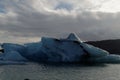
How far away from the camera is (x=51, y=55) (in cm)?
4231

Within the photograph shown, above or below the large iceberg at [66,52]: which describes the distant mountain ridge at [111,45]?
above

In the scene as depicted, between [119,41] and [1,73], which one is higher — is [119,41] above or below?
above

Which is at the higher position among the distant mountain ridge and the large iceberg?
the distant mountain ridge

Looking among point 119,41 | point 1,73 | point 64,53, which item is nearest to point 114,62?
point 64,53

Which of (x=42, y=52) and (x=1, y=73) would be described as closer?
(x=1, y=73)

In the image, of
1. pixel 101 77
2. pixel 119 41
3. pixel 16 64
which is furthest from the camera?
pixel 119 41

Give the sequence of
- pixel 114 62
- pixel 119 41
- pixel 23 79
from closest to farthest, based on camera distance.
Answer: pixel 23 79, pixel 114 62, pixel 119 41

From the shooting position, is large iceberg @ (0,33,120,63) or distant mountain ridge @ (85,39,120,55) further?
distant mountain ridge @ (85,39,120,55)

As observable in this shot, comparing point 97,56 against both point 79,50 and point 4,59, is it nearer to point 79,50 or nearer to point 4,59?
point 79,50

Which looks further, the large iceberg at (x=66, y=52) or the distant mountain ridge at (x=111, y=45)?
the distant mountain ridge at (x=111, y=45)

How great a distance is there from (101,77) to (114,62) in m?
16.9

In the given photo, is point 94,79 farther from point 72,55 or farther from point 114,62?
point 114,62

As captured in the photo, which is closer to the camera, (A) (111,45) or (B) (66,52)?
(B) (66,52)

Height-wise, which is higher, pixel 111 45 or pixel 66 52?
pixel 111 45
